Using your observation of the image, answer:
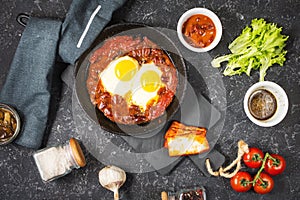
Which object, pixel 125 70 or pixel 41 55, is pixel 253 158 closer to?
pixel 125 70

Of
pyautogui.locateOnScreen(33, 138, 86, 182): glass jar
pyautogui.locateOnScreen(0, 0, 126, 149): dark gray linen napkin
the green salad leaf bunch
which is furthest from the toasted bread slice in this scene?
pyautogui.locateOnScreen(0, 0, 126, 149): dark gray linen napkin

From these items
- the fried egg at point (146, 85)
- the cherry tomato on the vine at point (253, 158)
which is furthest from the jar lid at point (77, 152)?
the cherry tomato on the vine at point (253, 158)

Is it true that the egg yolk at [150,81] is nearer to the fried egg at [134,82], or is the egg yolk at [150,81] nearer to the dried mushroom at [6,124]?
the fried egg at [134,82]

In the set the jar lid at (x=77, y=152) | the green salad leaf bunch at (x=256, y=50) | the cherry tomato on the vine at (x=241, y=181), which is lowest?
the jar lid at (x=77, y=152)

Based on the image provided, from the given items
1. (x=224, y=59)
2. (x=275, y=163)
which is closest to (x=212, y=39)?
(x=224, y=59)

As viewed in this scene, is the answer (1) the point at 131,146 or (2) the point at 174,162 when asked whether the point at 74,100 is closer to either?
(1) the point at 131,146

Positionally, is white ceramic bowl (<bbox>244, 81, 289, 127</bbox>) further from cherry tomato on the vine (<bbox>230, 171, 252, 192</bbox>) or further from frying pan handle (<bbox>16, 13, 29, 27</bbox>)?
frying pan handle (<bbox>16, 13, 29, 27</bbox>)

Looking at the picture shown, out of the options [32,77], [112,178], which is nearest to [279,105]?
[112,178]
